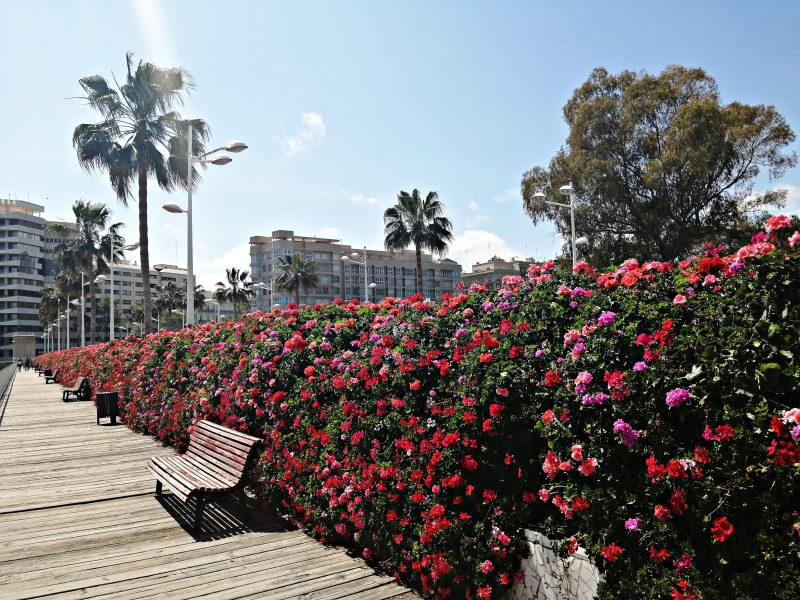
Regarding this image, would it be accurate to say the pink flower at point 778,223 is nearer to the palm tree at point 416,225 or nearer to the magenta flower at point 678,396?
the magenta flower at point 678,396

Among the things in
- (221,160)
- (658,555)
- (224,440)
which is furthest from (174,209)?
(658,555)

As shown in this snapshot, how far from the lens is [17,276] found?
110 m

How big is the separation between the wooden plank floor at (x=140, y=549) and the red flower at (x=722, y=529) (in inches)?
88.9

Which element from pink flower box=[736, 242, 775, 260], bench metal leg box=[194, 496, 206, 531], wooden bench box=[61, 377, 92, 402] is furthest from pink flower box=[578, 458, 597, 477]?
wooden bench box=[61, 377, 92, 402]

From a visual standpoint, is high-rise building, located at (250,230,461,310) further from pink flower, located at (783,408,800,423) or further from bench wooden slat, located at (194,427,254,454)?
pink flower, located at (783,408,800,423)

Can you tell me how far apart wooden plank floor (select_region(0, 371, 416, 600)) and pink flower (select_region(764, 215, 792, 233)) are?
317 centimetres

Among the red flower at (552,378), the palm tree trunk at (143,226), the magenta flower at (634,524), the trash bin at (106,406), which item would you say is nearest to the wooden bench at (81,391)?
the palm tree trunk at (143,226)

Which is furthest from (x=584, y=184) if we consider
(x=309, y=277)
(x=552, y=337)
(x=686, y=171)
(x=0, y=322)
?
(x=0, y=322)

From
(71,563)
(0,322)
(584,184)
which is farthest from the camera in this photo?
(0,322)

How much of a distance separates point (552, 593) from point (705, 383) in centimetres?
150

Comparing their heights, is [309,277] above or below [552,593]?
above

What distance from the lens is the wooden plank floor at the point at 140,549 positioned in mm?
4250

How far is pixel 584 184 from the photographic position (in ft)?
103

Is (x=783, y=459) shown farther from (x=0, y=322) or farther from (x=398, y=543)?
(x=0, y=322)
